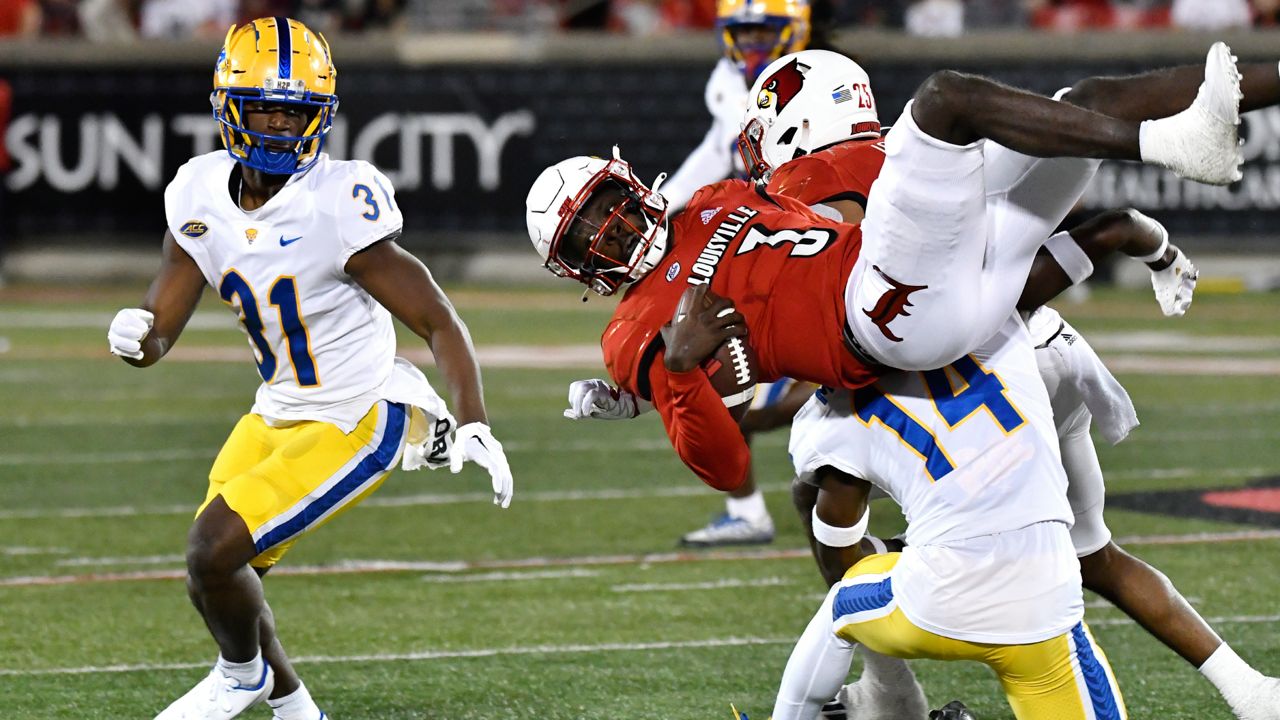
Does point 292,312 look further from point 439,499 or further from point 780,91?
point 439,499

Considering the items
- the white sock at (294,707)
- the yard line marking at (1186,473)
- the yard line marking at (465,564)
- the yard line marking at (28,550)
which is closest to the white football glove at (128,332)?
the white sock at (294,707)

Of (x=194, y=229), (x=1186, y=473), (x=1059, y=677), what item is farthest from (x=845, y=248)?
(x=1186, y=473)

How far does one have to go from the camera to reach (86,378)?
11.7 m

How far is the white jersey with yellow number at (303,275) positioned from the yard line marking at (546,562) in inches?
85.2

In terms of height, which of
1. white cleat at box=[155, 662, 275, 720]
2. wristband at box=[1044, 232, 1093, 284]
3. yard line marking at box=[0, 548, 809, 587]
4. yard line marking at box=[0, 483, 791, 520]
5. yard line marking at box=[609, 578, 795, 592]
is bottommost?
yard line marking at box=[0, 483, 791, 520]

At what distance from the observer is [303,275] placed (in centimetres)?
458

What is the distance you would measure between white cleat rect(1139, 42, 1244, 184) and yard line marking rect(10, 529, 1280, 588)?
364 centimetres

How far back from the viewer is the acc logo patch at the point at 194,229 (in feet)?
15.2

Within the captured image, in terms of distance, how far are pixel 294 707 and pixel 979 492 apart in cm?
192

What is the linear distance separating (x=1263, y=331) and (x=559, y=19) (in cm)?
694

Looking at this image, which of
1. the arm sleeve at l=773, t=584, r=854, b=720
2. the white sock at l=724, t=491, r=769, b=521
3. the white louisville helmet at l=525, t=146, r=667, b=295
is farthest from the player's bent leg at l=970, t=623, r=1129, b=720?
the white sock at l=724, t=491, r=769, b=521

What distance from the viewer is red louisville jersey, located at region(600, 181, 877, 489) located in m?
3.61

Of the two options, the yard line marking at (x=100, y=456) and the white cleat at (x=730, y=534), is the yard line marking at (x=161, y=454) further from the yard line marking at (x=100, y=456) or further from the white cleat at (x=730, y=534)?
the white cleat at (x=730, y=534)

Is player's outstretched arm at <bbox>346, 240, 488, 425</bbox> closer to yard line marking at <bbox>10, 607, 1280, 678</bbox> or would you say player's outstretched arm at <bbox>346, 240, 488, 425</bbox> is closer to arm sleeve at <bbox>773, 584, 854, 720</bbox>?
arm sleeve at <bbox>773, 584, 854, 720</bbox>
